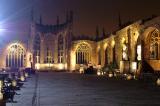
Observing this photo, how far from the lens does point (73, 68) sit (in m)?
92.9

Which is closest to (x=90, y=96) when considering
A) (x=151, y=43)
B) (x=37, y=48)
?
(x=151, y=43)

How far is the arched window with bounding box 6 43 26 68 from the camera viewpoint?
93.0 metres

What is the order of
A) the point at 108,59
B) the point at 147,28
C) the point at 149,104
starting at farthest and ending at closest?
1. the point at 108,59
2. the point at 147,28
3. the point at 149,104

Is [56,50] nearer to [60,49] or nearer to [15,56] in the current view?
[60,49]

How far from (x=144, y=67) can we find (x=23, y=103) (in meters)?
40.6

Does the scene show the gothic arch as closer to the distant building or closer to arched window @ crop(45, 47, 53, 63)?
the distant building

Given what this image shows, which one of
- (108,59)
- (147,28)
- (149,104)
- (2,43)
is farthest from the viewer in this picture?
(2,43)

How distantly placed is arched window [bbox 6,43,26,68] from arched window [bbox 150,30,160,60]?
39928mm

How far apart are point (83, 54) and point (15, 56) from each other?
50.6 ft

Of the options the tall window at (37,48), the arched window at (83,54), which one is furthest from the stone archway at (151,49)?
the tall window at (37,48)

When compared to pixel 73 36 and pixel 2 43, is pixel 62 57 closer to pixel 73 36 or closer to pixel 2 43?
pixel 73 36

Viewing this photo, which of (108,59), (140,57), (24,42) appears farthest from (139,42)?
(24,42)

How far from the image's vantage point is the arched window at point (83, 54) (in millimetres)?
95062

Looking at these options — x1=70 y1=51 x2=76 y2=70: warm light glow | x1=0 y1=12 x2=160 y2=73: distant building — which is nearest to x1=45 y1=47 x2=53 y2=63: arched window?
x1=0 y1=12 x2=160 y2=73: distant building
